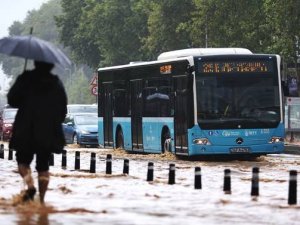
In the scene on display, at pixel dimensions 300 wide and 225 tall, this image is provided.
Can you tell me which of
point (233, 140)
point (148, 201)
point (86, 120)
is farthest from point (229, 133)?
point (86, 120)

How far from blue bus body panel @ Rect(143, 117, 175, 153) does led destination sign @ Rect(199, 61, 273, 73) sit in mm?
2374

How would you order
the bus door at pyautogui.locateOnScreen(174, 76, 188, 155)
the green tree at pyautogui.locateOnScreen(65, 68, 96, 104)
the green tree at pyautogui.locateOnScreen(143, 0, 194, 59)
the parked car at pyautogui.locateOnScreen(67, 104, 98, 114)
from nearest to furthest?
1. the bus door at pyautogui.locateOnScreen(174, 76, 188, 155)
2. the parked car at pyautogui.locateOnScreen(67, 104, 98, 114)
3. the green tree at pyautogui.locateOnScreen(143, 0, 194, 59)
4. the green tree at pyautogui.locateOnScreen(65, 68, 96, 104)

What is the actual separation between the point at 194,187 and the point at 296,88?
33.4 m

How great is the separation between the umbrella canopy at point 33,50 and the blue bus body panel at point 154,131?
17.0 meters

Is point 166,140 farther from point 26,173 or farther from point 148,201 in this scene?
point 26,173

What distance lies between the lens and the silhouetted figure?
45.9 ft

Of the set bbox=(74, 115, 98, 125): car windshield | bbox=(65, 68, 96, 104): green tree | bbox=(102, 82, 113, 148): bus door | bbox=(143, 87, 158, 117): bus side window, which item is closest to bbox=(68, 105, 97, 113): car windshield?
bbox=(74, 115, 98, 125): car windshield

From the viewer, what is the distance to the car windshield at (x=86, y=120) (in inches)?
1855

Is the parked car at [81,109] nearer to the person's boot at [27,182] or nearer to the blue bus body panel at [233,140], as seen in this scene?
the blue bus body panel at [233,140]

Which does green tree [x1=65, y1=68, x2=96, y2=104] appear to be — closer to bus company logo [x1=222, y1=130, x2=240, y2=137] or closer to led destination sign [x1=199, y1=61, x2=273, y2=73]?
led destination sign [x1=199, y1=61, x2=273, y2=73]

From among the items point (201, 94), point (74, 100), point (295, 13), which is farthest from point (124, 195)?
point (74, 100)

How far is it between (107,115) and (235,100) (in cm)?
971

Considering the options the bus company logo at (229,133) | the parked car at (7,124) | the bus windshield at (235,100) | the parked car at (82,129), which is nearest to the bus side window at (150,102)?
the bus windshield at (235,100)

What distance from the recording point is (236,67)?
98.3 ft
